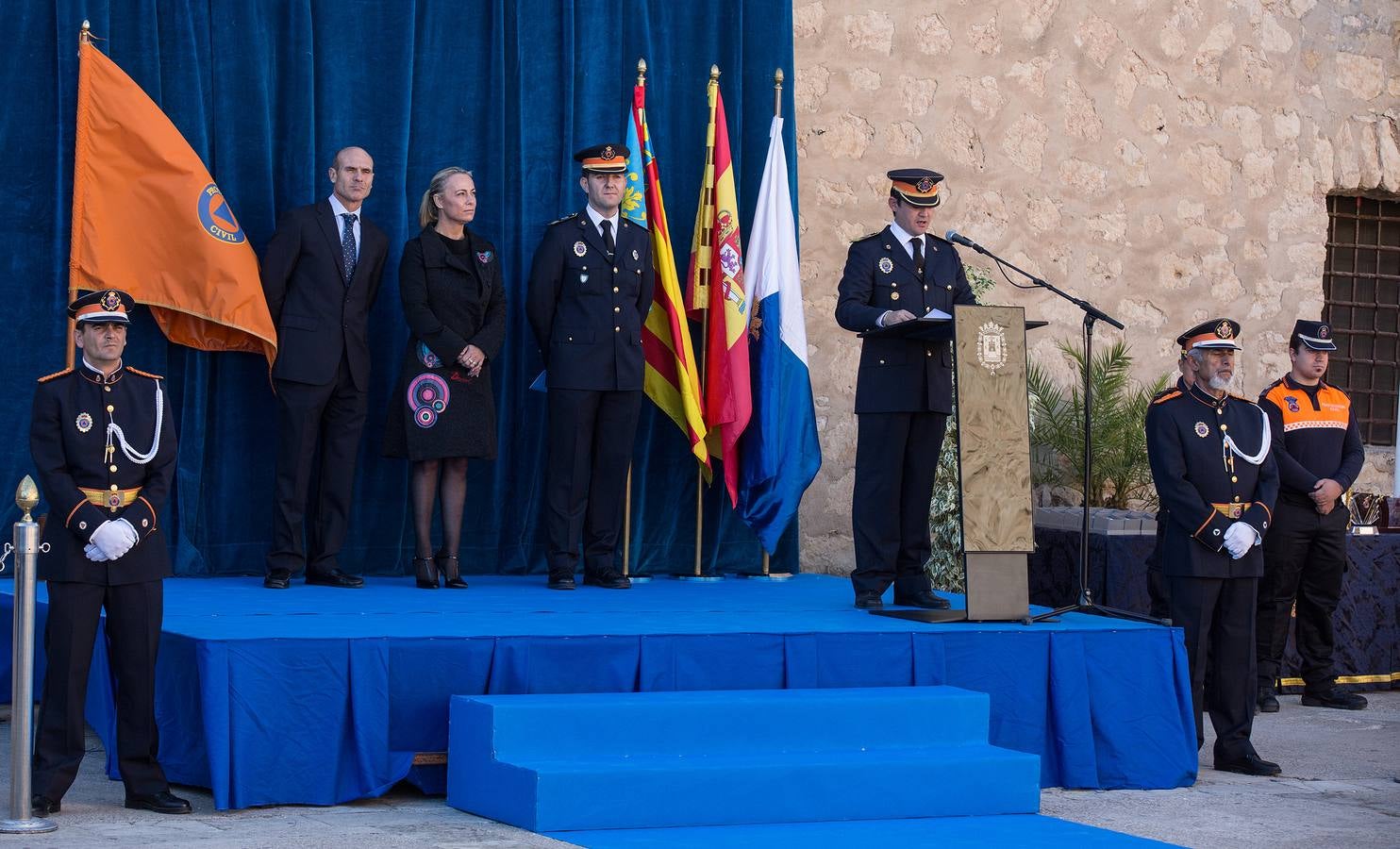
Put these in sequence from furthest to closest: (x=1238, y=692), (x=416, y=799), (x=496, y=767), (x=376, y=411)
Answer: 1. (x=376, y=411)
2. (x=1238, y=692)
3. (x=416, y=799)
4. (x=496, y=767)

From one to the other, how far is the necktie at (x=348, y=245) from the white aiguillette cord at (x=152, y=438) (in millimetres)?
2027

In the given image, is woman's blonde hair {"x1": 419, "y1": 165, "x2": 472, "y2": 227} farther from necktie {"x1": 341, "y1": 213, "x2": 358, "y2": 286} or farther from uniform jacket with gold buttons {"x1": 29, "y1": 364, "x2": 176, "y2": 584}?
uniform jacket with gold buttons {"x1": 29, "y1": 364, "x2": 176, "y2": 584}

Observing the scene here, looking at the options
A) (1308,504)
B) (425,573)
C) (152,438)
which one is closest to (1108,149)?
(1308,504)

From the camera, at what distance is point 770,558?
7.89 m

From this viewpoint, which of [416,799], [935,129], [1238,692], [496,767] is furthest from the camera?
[935,129]

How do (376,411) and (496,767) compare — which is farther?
(376,411)

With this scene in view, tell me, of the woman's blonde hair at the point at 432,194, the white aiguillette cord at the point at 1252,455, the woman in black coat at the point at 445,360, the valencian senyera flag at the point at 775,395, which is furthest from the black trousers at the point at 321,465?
the white aiguillette cord at the point at 1252,455

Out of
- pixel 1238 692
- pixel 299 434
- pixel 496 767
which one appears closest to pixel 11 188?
pixel 299 434

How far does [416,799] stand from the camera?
5008 mm

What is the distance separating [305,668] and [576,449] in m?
2.22

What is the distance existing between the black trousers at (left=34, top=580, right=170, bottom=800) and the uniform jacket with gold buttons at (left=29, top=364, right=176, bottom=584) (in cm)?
6

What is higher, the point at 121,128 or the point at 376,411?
the point at 121,128

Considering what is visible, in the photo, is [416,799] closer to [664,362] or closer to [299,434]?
[299,434]

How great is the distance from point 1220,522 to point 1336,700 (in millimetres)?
2080
